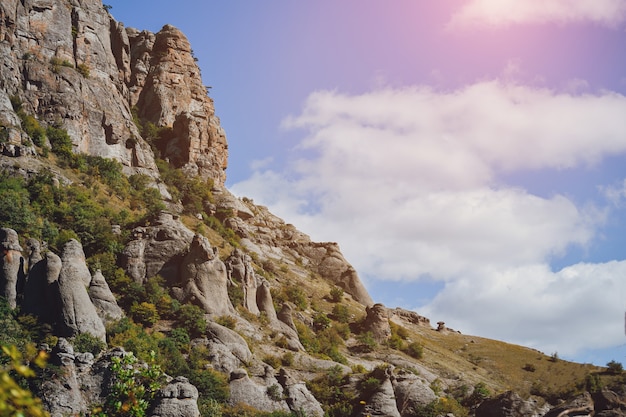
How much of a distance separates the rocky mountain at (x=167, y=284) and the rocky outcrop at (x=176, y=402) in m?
0.09

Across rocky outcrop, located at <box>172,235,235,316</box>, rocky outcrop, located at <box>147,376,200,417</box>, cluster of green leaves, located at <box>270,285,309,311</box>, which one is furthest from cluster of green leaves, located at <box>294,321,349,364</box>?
rocky outcrop, located at <box>147,376,200,417</box>

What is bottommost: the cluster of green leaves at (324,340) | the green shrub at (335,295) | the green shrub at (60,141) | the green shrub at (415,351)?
the cluster of green leaves at (324,340)

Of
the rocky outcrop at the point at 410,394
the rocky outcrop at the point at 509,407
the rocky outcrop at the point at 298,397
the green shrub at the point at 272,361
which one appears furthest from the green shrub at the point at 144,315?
the rocky outcrop at the point at 509,407

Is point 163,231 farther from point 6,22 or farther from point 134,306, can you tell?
point 6,22

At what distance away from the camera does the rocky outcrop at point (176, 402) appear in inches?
1635

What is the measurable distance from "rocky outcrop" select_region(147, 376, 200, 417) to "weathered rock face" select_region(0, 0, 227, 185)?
34.9m

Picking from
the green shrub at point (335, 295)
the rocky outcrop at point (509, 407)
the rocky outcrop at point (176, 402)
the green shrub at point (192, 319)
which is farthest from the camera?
the green shrub at point (335, 295)

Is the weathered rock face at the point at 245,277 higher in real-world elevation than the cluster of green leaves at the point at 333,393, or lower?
higher

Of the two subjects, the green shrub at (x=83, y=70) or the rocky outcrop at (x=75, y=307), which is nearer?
the rocky outcrop at (x=75, y=307)

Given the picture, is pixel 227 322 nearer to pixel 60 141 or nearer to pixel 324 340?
pixel 324 340

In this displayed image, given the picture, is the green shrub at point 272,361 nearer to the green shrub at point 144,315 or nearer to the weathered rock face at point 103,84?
the green shrub at point 144,315

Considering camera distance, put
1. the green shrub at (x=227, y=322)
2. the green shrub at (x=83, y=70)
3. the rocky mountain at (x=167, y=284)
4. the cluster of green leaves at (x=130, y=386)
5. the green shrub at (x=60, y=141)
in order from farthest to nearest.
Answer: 1. the green shrub at (x=83, y=70)
2. the green shrub at (x=60, y=141)
3. the green shrub at (x=227, y=322)
4. the rocky mountain at (x=167, y=284)
5. the cluster of green leaves at (x=130, y=386)

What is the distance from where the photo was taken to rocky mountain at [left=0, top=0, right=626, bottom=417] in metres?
47.3

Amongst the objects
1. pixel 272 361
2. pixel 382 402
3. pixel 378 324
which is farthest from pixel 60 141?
pixel 382 402
